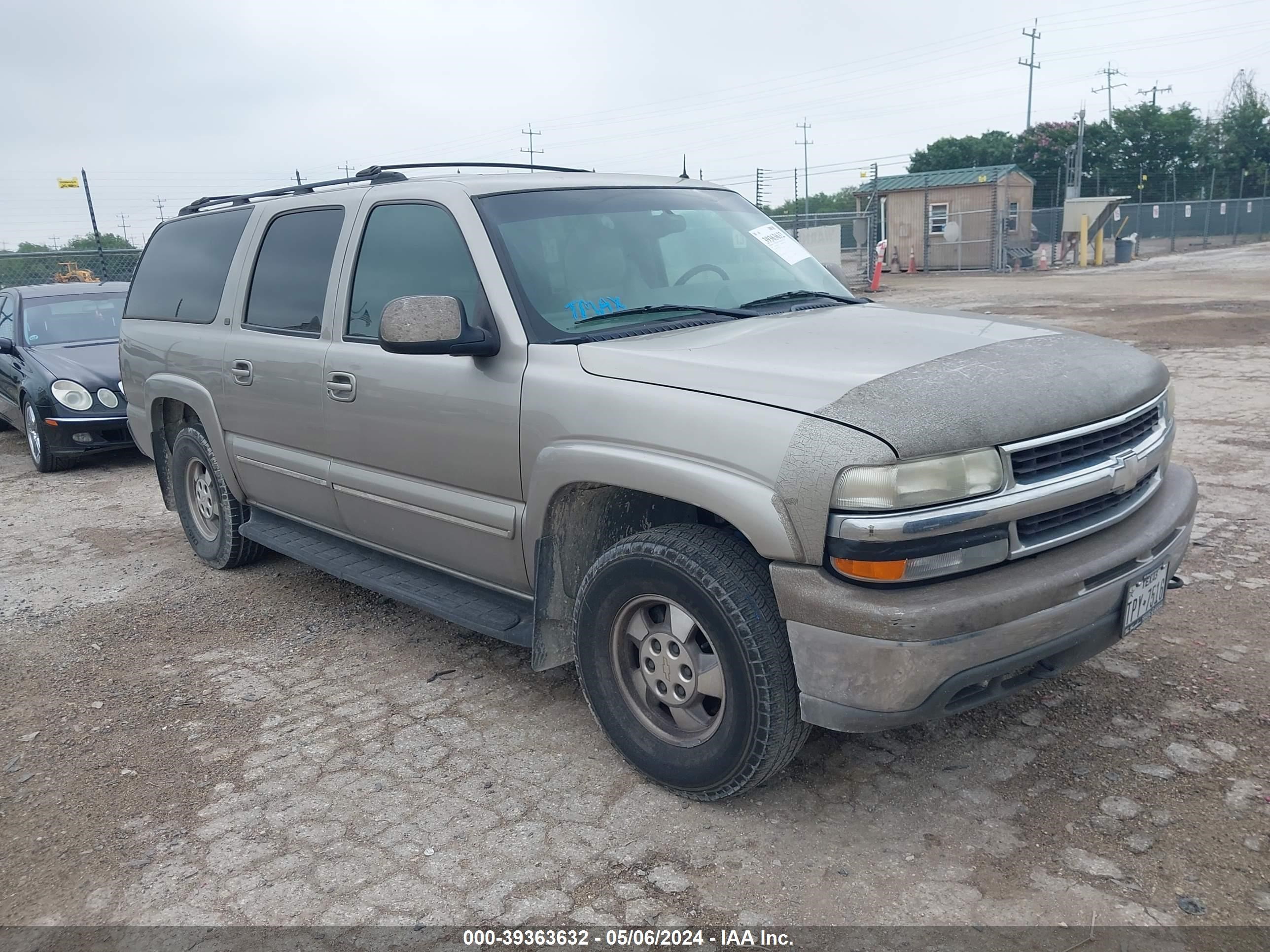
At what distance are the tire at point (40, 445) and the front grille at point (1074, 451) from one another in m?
8.35

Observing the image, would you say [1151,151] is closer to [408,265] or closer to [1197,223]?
[1197,223]

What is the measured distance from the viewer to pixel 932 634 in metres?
2.47

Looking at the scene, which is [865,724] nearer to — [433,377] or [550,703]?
[550,703]

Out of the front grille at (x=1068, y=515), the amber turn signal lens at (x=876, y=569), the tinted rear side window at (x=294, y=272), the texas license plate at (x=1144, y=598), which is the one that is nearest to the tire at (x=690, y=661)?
the amber turn signal lens at (x=876, y=569)

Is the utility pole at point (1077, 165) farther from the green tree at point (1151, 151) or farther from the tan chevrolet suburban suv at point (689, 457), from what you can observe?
the tan chevrolet suburban suv at point (689, 457)

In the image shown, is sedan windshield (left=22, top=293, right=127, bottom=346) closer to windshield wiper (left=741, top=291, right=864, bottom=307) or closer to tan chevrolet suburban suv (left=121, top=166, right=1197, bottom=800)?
tan chevrolet suburban suv (left=121, top=166, right=1197, bottom=800)

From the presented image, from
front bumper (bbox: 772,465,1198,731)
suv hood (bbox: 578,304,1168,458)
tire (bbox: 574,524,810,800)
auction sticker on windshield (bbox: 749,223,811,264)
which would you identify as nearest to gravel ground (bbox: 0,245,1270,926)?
tire (bbox: 574,524,810,800)

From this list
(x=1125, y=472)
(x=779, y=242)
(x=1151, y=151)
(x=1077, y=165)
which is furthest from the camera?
(x=1151, y=151)

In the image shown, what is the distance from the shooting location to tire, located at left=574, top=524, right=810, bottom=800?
2.70m

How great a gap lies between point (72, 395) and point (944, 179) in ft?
106

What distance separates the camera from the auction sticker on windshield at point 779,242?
13.7 feet

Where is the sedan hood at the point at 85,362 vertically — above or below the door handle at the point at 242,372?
below

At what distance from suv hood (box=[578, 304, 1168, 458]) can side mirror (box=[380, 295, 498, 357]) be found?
1.34 ft

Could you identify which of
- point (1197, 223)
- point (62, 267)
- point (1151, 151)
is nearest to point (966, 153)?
point (1151, 151)
